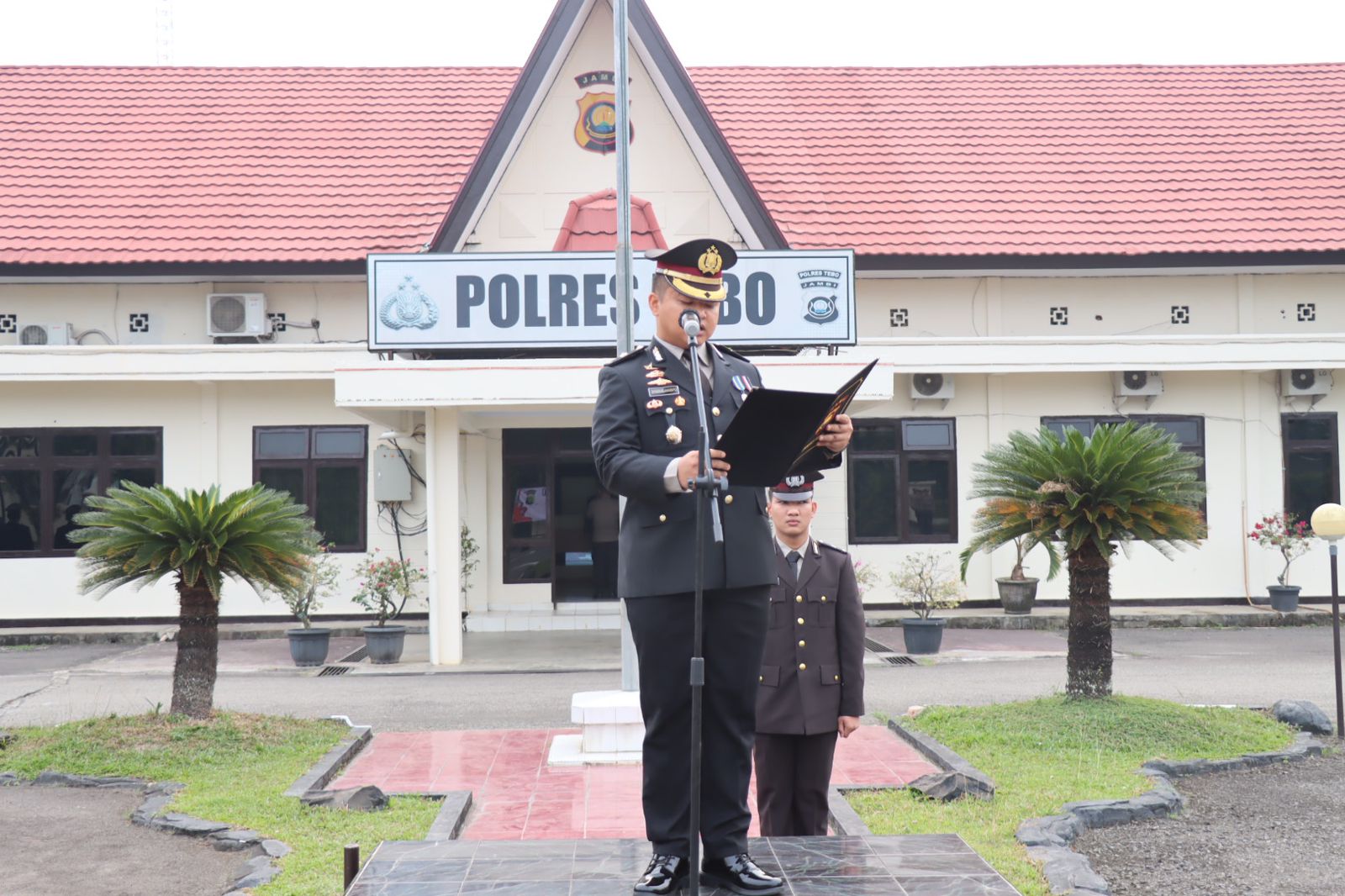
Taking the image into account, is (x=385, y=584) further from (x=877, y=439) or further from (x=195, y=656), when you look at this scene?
(x=877, y=439)

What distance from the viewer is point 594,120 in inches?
626

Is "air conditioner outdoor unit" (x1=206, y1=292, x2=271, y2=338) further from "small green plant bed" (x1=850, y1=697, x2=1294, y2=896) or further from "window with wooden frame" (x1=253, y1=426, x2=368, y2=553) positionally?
"small green plant bed" (x1=850, y1=697, x2=1294, y2=896)

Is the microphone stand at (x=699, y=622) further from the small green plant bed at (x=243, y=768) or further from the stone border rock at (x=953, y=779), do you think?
the stone border rock at (x=953, y=779)

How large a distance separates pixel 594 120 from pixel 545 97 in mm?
672

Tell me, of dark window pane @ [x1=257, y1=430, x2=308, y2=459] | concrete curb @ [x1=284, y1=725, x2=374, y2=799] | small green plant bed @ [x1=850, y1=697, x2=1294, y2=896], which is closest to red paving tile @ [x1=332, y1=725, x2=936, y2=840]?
concrete curb @ [x1=284, y1=725, x2=374, y2=799]

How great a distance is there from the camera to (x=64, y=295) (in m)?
17.2

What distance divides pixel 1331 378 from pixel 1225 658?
5961mm

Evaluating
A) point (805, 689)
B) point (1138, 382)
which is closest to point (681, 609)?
point (805, 689)

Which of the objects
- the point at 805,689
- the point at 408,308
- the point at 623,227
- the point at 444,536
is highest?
the point at 408,308

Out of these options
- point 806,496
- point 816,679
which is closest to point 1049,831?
point 816,679

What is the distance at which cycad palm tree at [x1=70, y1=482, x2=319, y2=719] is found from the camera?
886cm

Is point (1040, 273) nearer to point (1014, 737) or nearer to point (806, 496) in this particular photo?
point (1014, 737)

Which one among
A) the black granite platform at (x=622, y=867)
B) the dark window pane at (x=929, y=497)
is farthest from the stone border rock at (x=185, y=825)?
the dark window pane at (x=929, y=497)

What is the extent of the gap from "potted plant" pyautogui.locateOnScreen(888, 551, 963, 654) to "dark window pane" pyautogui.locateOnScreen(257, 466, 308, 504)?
7930 mm
